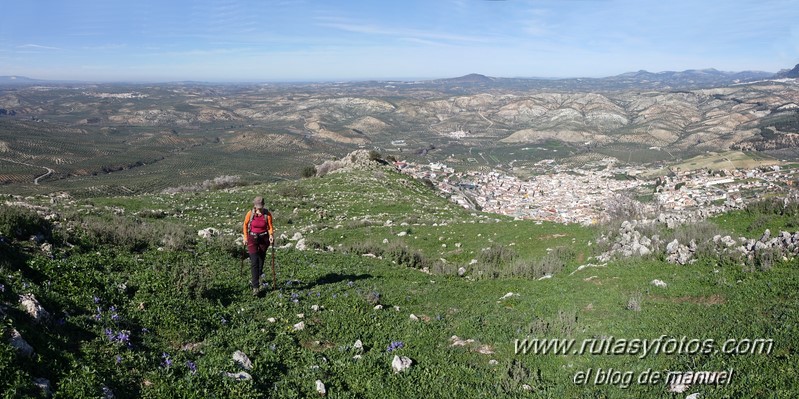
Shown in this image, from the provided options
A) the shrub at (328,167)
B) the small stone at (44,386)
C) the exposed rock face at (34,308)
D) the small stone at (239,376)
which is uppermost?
the exposed rock face at (34,308)

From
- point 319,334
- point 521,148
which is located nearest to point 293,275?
point 319,334

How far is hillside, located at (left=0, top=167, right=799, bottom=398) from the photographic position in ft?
21.5

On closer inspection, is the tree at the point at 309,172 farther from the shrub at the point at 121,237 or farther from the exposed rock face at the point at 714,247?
the exposed rock face at the point at 714,247

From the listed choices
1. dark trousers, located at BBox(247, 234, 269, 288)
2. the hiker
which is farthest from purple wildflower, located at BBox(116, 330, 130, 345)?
the hiker

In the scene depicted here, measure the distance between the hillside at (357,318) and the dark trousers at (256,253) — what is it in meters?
0.45

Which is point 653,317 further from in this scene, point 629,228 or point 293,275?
point 293,275

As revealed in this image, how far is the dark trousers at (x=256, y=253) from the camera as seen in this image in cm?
1105

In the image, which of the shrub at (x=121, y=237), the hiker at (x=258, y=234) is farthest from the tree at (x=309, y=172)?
the hiker at (x=258, y=234)

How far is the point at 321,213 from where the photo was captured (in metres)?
28.3

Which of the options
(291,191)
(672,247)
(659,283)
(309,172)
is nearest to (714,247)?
(672,247)

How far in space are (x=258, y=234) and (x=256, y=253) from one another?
1.69 feet

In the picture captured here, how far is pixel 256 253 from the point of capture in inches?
441

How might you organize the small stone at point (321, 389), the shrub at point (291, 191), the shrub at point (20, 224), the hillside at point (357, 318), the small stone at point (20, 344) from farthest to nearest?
the shrub at point (291, 191) < the shrub at point (20, 224) < the small stone at point (321, 389) < the hillside at point (357, 318) < the small stone at point (20, 344)

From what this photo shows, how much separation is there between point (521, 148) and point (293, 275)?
17086 centimetres
